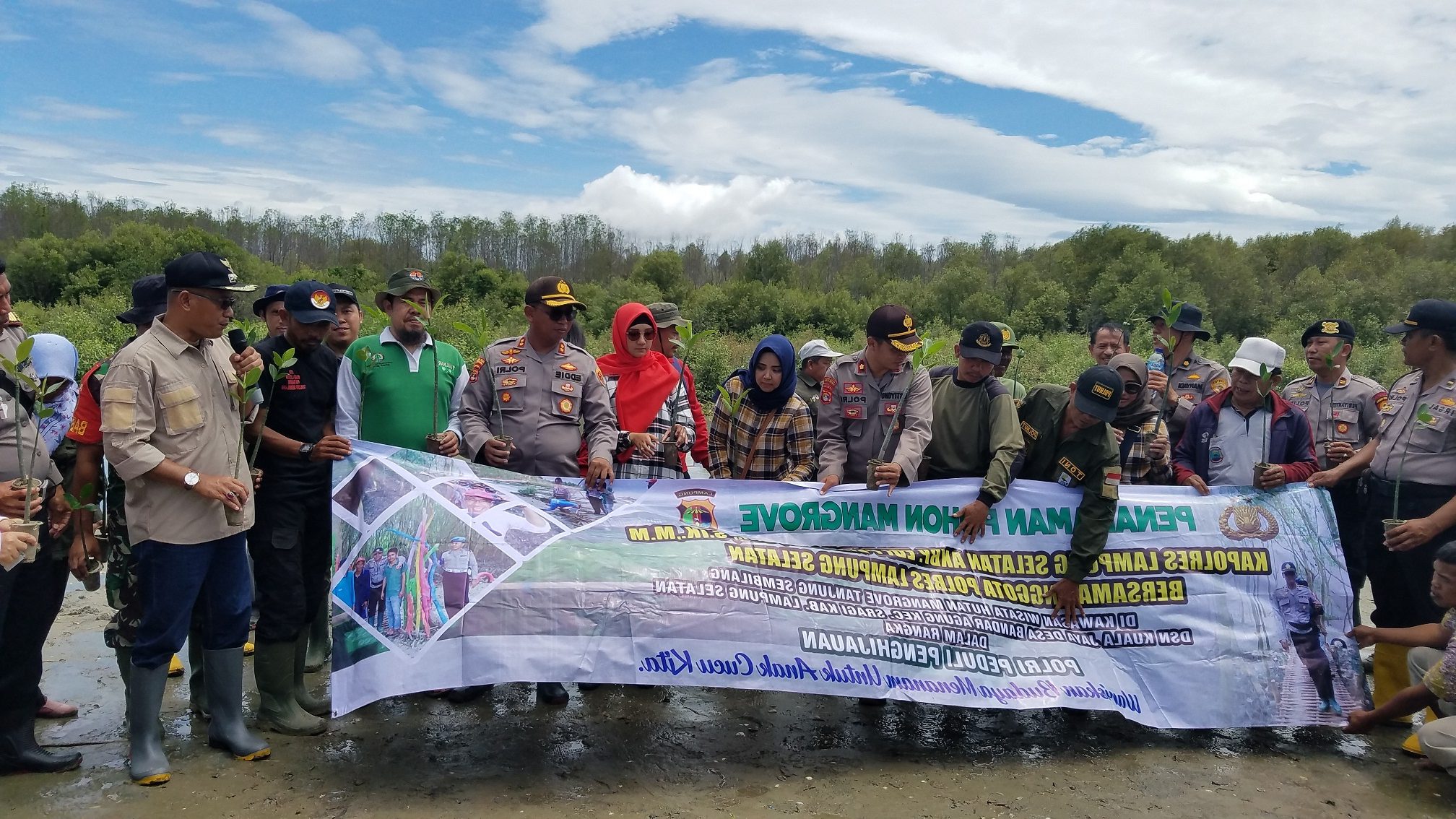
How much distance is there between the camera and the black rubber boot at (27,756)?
3797 millimetres

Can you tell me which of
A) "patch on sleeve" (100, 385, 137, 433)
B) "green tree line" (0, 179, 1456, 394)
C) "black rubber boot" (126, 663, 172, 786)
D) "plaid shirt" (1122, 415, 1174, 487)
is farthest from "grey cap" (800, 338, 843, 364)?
"green tree line" (0, 179, 1456, 394)

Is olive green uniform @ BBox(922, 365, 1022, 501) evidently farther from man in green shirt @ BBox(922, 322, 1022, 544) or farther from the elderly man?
the elderly man

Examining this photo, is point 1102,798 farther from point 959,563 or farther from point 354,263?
point 354,263

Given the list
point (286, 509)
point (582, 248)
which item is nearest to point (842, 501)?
point (286, 509)

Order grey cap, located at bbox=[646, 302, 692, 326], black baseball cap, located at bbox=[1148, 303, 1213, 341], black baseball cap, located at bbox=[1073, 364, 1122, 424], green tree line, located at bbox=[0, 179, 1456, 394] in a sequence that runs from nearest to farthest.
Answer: black baseball cap, located at bbox=[1073, 364, 1122, 424]
grey cap, located at bbox=[646, 302, 692, 326]
black baseball cap, located at bbox=[1148, 303, 1213, 341]
green tree line, located at bbox=[0, 179, 1456, 394]

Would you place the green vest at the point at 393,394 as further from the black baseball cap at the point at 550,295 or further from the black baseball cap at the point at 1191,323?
the black baseball cap at the point at 1191,323

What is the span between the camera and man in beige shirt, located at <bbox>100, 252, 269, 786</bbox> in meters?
3.48

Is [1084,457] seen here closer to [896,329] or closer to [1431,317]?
[896,329]

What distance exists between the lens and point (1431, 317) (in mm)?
4711

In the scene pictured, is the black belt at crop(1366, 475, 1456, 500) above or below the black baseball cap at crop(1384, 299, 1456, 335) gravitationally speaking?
below

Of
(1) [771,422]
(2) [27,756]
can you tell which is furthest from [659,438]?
(2) [27,756]

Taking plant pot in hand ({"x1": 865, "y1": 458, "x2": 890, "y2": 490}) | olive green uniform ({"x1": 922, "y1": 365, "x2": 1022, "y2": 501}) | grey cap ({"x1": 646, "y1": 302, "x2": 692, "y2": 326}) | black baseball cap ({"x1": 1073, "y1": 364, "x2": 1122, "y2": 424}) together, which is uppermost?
grey cap ({"x1": 646, "y1": 302, "x2": 692, "y2": 326})

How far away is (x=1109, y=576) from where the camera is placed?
4547 mm

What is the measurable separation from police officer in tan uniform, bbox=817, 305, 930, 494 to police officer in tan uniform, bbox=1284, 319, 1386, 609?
271 centimetres
